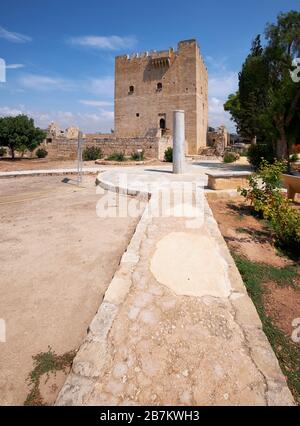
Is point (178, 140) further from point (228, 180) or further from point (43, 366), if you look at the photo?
point (43, 366)

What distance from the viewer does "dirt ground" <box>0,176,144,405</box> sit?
206cm

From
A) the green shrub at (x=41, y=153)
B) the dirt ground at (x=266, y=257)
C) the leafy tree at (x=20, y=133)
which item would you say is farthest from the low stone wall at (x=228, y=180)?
the leafy tree at (x=20, y=133)

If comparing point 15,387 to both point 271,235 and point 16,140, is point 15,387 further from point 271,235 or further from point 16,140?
point 16,140

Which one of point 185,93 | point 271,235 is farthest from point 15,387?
point 185,93

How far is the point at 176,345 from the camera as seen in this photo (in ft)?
6.48

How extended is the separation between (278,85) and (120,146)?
40.0 ft

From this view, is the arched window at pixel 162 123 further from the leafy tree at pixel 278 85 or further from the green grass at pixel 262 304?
the green grass at pixel 262 304

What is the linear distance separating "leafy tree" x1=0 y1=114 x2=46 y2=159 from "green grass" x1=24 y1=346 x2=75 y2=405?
27.2 metres

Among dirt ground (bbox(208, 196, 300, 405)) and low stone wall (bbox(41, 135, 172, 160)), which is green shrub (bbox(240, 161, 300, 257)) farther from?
low stone wall (bbox(41, 135, 172, 160))

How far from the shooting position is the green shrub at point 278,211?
412 centimetres

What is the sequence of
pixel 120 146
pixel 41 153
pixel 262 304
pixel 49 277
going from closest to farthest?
pixel 262 304 < pixel 49 277 < pixel 120 146 < pixel 41 153

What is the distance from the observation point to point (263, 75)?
15.7 m

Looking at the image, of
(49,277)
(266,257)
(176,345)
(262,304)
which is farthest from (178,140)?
(176,345)

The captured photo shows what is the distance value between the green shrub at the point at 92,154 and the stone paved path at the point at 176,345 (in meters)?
19.5
